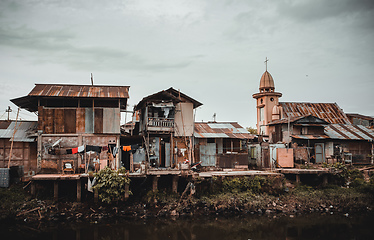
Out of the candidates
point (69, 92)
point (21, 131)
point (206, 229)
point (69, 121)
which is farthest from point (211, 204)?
point (21, 131)

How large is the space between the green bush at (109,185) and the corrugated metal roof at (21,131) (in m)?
5.96

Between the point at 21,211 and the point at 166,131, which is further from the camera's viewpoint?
the point at 166,131

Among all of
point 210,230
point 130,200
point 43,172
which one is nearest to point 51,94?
point 43,172

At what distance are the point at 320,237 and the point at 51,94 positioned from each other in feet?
59.9

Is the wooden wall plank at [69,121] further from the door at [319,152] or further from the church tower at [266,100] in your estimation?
the church tower at [266,100]

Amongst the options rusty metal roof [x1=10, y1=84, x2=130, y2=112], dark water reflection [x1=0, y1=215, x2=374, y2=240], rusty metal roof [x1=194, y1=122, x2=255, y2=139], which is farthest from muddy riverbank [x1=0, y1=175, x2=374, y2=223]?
rusty metal roof [x1=10, y1=84, x2=130, y2=112]

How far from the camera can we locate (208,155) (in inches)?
990

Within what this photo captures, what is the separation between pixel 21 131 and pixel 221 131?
15180 mm

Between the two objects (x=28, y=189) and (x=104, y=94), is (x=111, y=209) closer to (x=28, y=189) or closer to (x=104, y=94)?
(x=28, y=189)

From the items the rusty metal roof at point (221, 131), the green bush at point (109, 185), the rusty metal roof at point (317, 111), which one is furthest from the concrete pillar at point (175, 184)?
the rusty metal roof at point (317, 111)

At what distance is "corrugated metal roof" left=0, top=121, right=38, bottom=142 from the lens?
67.4ft

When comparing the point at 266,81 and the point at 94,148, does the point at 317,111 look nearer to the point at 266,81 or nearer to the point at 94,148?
the point at 266,81

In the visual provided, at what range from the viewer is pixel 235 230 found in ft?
56.2

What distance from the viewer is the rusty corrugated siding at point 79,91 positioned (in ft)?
67.0
